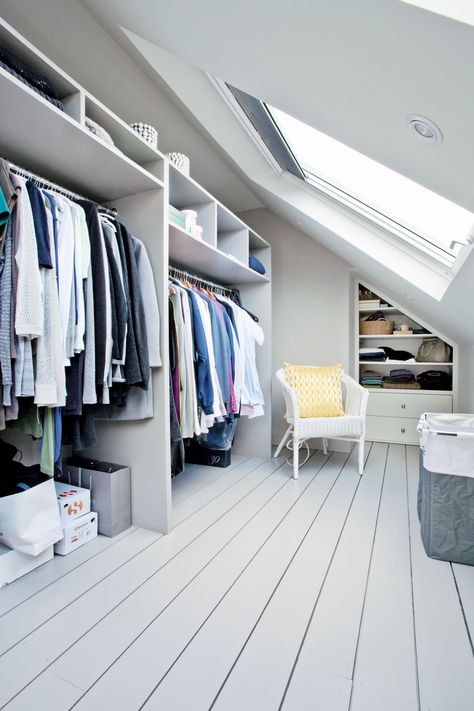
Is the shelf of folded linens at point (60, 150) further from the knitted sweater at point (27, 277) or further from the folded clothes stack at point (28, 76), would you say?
the knitted sweater at point (27, 277)

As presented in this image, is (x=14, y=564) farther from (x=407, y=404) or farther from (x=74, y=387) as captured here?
(x=407, y=404)

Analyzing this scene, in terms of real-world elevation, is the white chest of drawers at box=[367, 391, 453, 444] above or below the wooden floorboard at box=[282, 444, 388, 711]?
above

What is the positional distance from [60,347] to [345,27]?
44.2 inches

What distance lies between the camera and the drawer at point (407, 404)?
125 inches

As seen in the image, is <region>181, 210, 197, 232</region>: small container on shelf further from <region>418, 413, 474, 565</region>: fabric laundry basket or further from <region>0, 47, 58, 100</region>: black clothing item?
<region>418, 413, 474, 565</region>: fabric laundry basket

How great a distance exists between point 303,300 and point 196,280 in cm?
124

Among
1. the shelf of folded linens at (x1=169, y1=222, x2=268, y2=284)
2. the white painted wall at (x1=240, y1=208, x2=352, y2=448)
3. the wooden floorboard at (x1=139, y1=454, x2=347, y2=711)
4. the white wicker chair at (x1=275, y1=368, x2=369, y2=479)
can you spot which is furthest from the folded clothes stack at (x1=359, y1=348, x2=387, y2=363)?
the wooden floorboard at (x1=139, y1=454, x2=347, y2=711)

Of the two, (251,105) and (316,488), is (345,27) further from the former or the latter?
(316,488)

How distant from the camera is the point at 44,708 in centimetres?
85

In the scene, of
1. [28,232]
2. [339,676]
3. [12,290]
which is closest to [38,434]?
[12,290]

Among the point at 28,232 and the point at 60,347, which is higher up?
the point at 28,232

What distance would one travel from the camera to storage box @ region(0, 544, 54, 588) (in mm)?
1305

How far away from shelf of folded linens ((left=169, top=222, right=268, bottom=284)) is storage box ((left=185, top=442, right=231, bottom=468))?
1353 mm

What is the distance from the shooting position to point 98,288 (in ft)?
4.49
